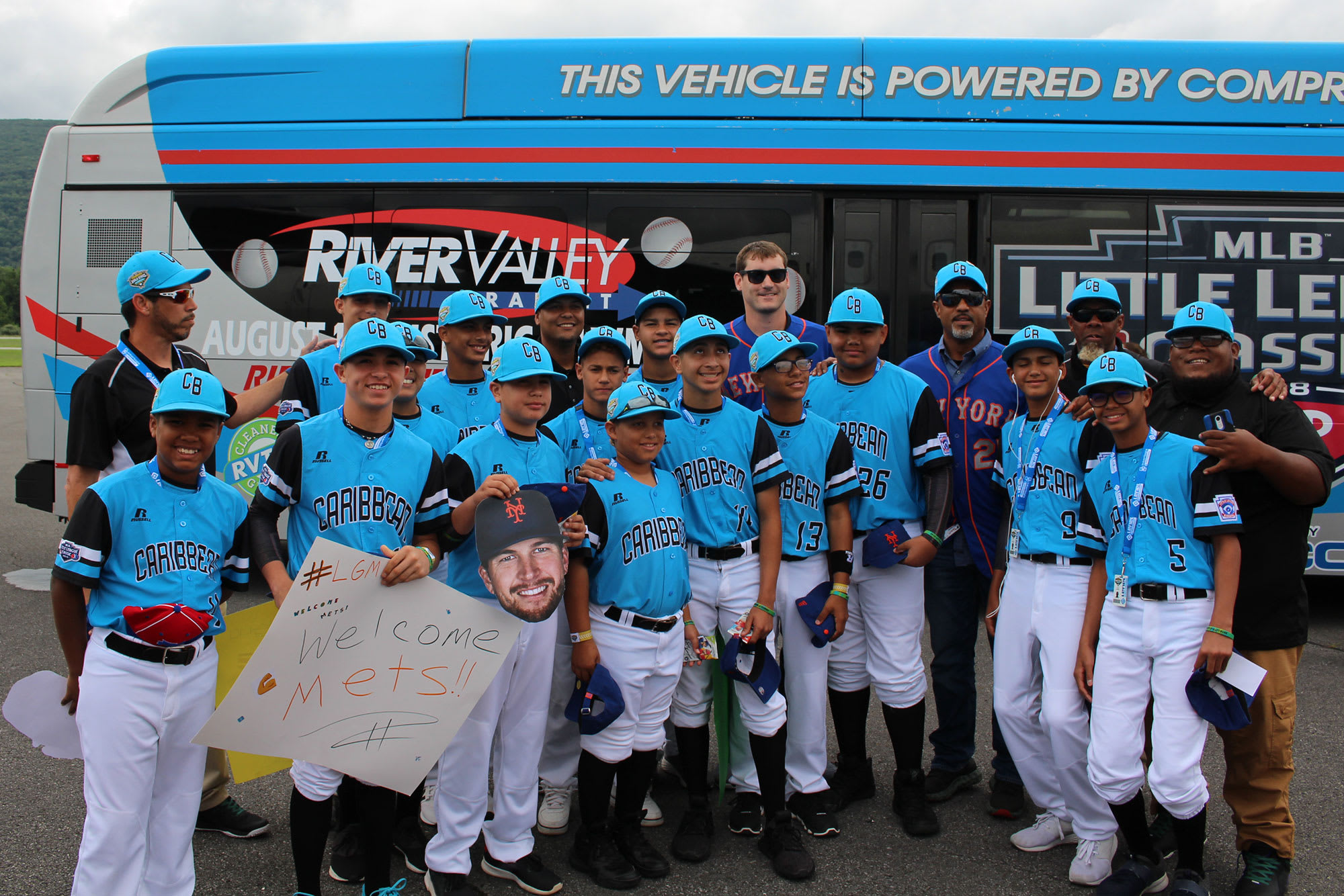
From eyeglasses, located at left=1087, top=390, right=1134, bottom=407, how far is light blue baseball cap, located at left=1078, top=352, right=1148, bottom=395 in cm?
3

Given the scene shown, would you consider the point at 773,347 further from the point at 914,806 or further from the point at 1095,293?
the point at 914,806

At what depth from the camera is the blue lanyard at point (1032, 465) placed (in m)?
3.50

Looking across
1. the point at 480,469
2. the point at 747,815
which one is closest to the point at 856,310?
the point at 480,469

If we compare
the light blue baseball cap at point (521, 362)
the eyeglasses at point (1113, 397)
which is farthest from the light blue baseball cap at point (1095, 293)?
the light blue baseball cap at point (521, 362)

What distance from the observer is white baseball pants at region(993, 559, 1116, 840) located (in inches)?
128

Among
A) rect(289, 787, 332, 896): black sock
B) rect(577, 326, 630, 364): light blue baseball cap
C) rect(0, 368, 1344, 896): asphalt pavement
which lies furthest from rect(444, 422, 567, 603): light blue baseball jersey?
rect(0, 368, 1344, 896): asphalt pavement

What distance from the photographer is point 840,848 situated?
137 inches

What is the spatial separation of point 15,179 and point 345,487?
657 feet

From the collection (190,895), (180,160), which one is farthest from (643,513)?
(180,160)

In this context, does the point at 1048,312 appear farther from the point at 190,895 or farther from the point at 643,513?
the point at 190,895

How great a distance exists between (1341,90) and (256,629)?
723 cm

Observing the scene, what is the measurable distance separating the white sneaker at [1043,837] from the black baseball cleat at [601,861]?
4.78 feet

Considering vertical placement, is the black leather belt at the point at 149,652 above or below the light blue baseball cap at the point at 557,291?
below

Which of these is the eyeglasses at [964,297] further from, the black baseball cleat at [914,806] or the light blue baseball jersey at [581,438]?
the black baseball cleat at [914,806]
